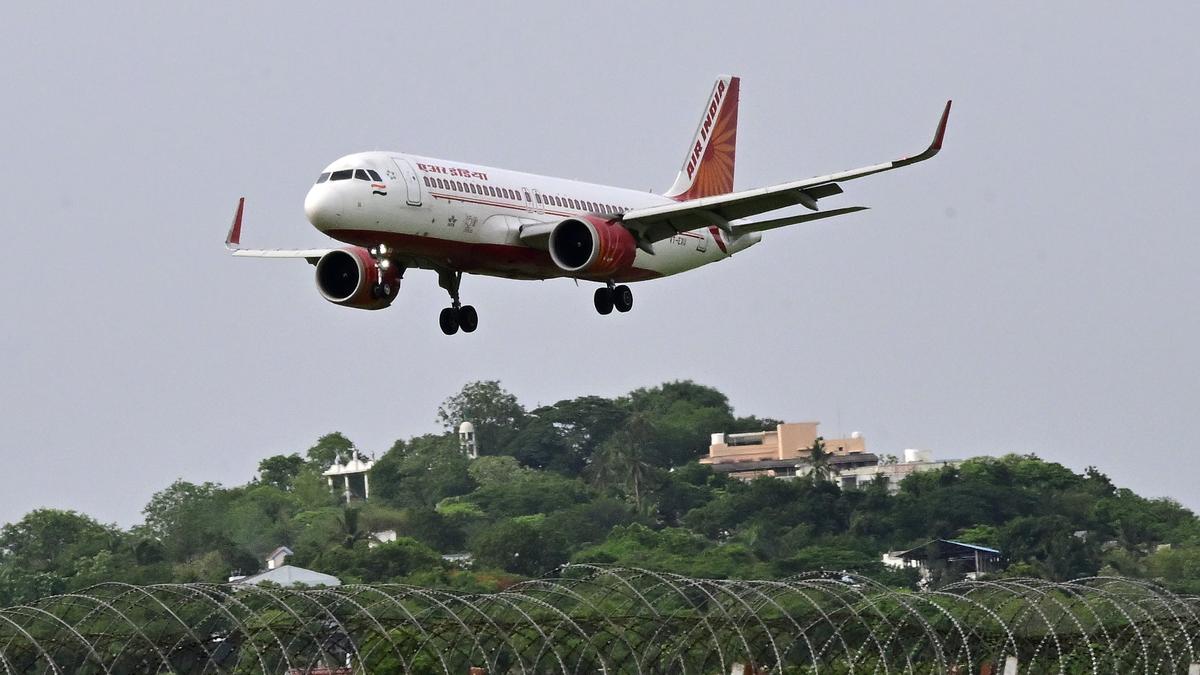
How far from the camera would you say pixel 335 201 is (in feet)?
164

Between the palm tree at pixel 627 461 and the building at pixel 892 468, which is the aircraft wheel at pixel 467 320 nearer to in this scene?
the palm tree at pixel 627 461

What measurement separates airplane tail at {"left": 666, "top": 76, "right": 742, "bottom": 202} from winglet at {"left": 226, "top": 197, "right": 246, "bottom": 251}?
13833 millimetres

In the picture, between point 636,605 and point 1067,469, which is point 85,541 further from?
point 636,605

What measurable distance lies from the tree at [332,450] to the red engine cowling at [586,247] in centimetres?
12096

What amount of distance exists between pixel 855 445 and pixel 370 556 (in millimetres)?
81160

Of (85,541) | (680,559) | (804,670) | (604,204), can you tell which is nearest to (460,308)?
(604,204)

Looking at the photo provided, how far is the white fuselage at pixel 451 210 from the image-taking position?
5012cm

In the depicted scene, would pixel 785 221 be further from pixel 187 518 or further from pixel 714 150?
pixel 187 518

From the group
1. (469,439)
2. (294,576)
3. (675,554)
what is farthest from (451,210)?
(469,439)

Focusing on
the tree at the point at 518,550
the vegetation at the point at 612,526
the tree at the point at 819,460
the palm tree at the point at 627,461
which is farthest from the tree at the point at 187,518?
the tree at the point at 819,460

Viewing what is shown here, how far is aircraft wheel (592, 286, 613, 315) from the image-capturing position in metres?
57.8

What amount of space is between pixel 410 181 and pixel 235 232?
11.0 m

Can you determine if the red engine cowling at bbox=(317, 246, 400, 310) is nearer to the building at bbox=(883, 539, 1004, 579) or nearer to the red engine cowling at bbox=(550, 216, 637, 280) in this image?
the red engine cowling at bbox=(550, 216, 637, 280)

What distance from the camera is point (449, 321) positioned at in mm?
57156
